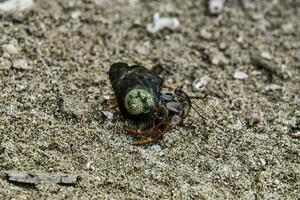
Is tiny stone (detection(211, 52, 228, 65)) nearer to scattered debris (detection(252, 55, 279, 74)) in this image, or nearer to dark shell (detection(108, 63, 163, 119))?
scattered debris (detection(252, 55, 279, 74))

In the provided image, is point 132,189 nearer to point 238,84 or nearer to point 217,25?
point 238,84

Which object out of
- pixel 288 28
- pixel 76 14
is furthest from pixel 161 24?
pixel 288 28

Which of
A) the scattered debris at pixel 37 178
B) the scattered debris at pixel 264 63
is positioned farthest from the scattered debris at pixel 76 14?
the scattered debris at pixel 37 178

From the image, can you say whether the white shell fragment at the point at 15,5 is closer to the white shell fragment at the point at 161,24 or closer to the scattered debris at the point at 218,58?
the white shell fragment at the point at 161,24

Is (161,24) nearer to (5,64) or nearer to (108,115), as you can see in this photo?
(108,115)

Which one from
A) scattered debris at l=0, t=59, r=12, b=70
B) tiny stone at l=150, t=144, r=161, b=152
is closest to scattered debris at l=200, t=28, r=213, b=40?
tiny stone at l=150, t=144, r=161, b=152

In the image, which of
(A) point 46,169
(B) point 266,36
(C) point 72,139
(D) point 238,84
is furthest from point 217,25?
(A) point 46,169
